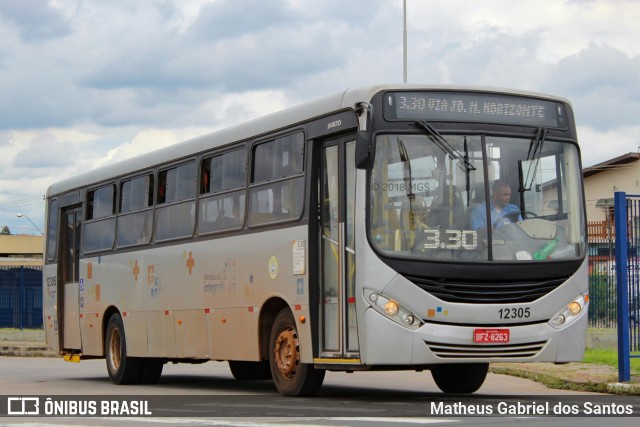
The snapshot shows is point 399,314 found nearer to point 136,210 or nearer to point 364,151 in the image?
point 364,151

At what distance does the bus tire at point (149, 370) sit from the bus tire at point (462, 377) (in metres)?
6.25

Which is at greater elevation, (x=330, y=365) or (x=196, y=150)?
(x=196, y=150)

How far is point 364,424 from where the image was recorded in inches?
446

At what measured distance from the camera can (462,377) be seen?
1653cm

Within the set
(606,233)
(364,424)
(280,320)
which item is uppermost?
(606,233)

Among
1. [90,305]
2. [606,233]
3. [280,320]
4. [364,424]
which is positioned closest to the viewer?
[364,424]

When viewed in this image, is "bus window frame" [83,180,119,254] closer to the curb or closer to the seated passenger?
the seated passenger

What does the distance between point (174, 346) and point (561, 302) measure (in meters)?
6.98

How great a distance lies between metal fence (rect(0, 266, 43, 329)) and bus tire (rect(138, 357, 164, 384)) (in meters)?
20.7

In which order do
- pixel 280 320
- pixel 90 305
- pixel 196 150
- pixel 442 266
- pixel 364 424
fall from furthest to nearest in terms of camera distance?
1. pixel 90 305
2. pixel 196 150
3. pixel 280 320
4. pixel 442 266
5. pixel 364 424

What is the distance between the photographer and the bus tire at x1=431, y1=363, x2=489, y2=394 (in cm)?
1645

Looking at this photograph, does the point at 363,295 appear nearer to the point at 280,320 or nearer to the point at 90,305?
the point at 280,320

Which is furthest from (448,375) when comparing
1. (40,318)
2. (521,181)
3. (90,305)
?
→ (40,318)

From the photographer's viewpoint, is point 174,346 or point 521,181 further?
point 174,346
